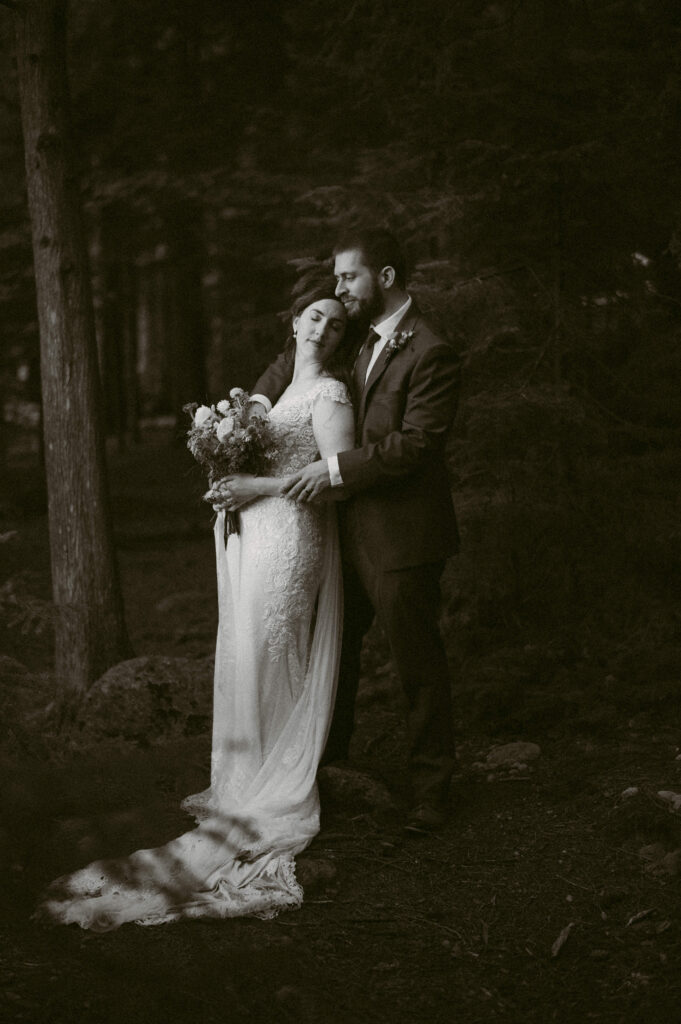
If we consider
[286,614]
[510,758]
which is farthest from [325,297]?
[510,758]

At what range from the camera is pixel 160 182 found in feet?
33.6

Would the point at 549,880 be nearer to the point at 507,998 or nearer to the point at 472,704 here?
the point at 507,998

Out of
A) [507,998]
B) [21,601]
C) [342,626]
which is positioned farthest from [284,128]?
[507,998]

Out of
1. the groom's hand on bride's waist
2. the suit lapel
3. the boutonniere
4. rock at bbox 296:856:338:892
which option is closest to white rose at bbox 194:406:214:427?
the groom's hand on bride's waist

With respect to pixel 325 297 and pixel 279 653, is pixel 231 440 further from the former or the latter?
pixel 279 653

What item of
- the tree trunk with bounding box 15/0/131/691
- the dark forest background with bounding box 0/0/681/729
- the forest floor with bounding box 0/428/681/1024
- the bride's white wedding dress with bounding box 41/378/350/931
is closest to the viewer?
the forest floor with bounding box 0/428/681/1024

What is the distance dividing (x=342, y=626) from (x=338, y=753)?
0.71 m

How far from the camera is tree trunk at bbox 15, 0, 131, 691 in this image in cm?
661

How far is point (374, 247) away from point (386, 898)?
2.75 meters

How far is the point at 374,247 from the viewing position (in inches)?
189

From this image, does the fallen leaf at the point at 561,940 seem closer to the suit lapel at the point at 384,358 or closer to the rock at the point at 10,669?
the rock at the point at 10,669

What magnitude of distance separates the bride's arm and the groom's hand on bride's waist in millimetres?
47

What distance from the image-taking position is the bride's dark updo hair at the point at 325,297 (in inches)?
189

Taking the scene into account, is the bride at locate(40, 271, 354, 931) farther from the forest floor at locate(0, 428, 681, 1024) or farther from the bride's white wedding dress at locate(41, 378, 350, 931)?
the forest floor at locate(0, 428, 681, 1024)
